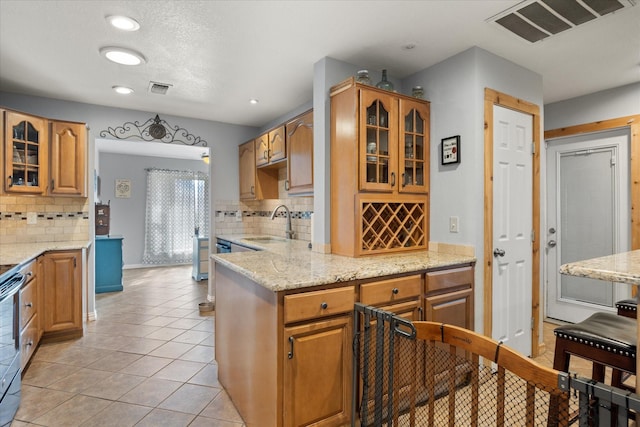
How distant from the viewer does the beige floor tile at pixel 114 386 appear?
231 centimetres

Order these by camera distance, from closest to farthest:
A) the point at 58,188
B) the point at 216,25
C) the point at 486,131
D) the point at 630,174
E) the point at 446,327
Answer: the point at 446,327, the point at 216,25, the point at 486,131, the point at 630,174, the point at 58,188

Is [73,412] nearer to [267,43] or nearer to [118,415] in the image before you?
[118,415]

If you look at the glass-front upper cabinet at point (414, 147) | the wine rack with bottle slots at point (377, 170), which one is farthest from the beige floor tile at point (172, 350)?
the glass-front upper cabinet at point (414, 147)

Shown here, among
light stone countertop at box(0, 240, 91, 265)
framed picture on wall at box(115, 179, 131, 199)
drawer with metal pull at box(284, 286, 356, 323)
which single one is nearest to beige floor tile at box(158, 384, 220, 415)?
drawer with metal pull at box(284, 286, 356, 323)

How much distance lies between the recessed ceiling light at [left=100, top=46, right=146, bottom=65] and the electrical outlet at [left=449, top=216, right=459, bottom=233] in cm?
271

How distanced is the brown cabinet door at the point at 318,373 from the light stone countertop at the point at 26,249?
2.16 meters

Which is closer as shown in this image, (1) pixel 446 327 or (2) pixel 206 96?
(1) pixel 446 327

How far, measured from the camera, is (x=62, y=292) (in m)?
3.27

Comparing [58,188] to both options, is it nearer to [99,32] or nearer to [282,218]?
[99,32]

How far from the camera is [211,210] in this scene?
184 inches

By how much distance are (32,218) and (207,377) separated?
2.70 m

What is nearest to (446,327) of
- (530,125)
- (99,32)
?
(530,125)

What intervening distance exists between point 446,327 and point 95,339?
345 cm

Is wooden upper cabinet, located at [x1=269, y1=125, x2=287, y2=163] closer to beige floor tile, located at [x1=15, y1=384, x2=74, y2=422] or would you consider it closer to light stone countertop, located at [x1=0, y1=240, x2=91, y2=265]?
light stone countertop, located at [x1=0, y1=240, x2=91, y2=265]
